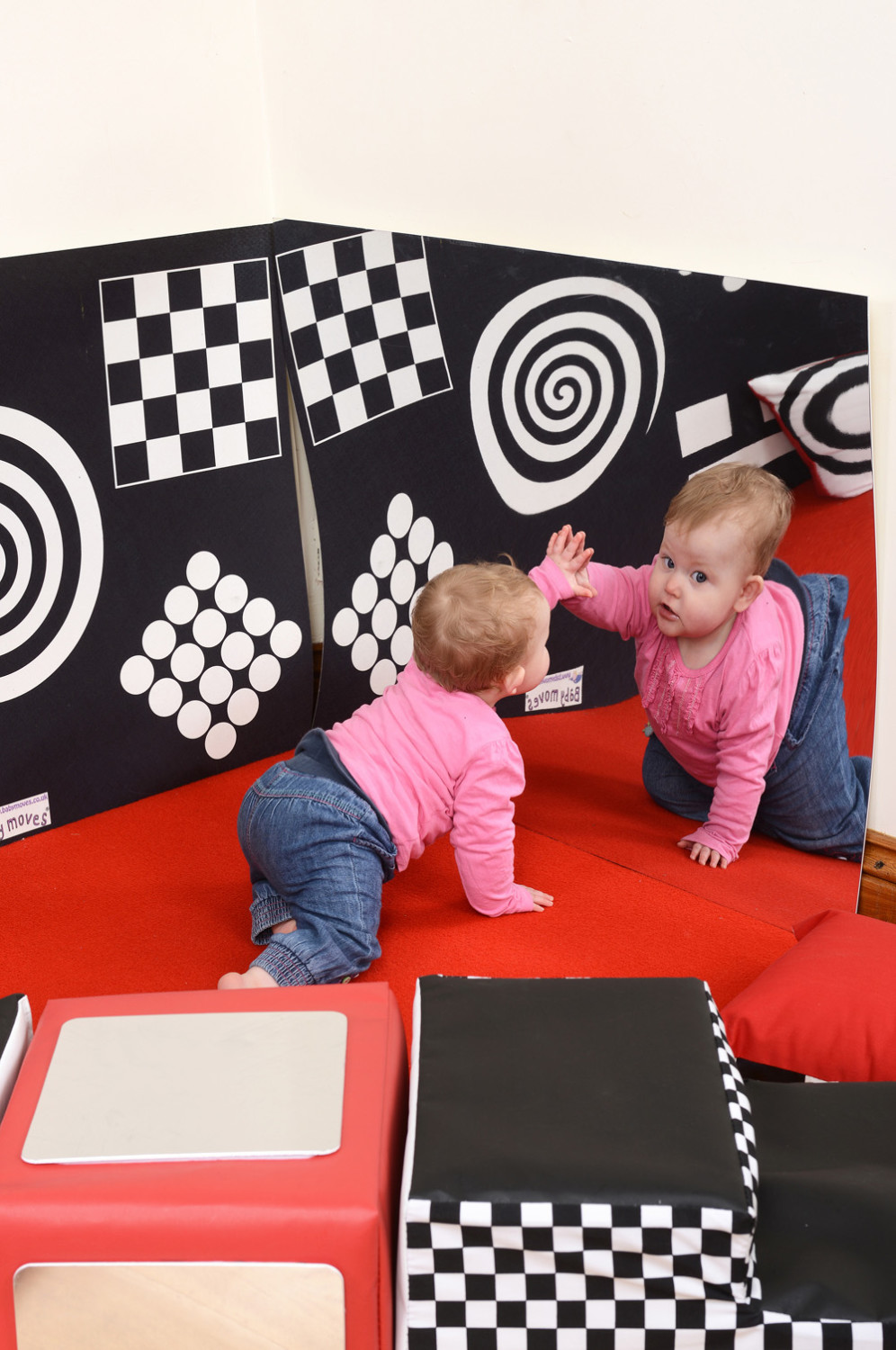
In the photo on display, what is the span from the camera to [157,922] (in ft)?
5.60

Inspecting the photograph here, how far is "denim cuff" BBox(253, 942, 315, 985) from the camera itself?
1500 millimetres

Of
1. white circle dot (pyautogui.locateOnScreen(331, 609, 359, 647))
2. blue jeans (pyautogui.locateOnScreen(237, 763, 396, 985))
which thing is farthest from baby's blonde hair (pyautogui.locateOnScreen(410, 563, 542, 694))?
white circle dot (pyautogui.locateOnScreen(331, 609, 359, 647))

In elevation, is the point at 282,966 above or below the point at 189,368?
below

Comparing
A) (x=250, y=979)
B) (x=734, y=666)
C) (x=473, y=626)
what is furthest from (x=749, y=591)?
(x=250, y=979)

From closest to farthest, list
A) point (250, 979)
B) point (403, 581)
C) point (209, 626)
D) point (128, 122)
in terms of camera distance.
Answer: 1. point (250, 979)
2. point (128, 122)
3. point (403, 581)
4. point (209, 626)

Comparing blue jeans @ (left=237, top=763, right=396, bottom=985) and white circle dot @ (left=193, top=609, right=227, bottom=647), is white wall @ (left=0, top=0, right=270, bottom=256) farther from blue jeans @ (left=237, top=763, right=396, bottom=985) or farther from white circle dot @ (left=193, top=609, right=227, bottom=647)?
blue jeans @ (left=237, top=763, right=396, bottom=985)

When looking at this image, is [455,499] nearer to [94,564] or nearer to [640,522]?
[640,522]

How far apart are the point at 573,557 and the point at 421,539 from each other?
0.27 m

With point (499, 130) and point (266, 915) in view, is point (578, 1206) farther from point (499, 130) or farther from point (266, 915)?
point (499, 130)

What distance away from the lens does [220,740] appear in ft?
6.91

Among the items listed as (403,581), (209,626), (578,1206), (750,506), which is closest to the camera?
(578,1206)

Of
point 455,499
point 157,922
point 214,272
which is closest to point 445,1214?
point 157,922

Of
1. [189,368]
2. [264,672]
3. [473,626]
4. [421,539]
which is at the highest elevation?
[189,368]

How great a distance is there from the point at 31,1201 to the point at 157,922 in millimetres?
879
